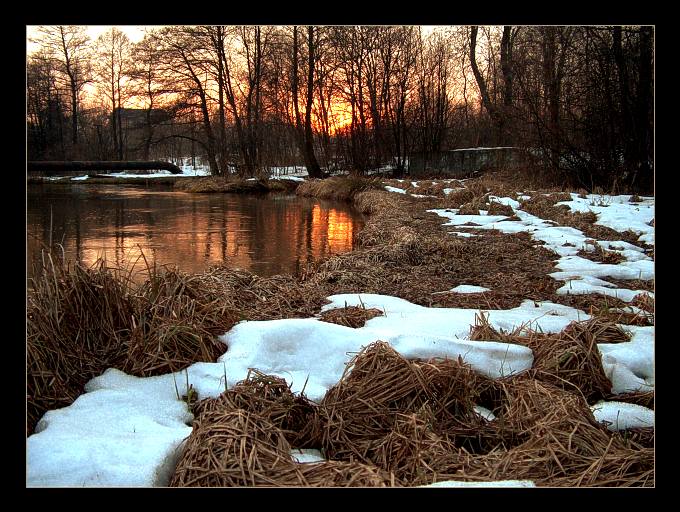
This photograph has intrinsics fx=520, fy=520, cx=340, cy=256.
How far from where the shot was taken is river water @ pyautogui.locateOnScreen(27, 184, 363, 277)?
6.94 meters

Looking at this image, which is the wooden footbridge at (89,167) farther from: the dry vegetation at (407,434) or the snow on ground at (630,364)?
the snow on ground at (630,364)

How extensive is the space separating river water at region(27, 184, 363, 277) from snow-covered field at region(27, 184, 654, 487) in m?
1.68

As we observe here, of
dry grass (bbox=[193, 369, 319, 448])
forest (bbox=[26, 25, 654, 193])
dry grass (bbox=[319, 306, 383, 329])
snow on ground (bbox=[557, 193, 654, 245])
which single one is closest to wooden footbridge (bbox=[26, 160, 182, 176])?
forest (bbox=[26, 25, 654, 193])

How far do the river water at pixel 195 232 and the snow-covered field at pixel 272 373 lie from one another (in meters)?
1.68

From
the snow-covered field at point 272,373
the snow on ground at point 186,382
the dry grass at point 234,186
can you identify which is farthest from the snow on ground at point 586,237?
the dry grass at point 234,186

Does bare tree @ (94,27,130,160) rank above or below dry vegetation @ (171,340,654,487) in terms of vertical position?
above

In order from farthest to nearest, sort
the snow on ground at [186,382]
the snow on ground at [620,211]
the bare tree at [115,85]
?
the bare tree at [115,85], the snow on ground at [620,211], the snow on ground at [186,382]

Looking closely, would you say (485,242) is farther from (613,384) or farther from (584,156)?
(584,156)

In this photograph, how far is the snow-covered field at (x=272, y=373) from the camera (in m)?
1.77

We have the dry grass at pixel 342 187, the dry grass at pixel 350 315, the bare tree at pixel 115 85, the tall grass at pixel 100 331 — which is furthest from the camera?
the bare tree at pixel 115 85

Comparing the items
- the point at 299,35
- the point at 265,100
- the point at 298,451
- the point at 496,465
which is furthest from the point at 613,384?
the point at 265,100

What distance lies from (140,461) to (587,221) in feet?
25.8

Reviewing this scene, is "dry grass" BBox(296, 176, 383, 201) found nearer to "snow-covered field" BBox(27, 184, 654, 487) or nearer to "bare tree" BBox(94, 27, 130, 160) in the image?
"bare tree" BBox(94, 27, 130, 160)
